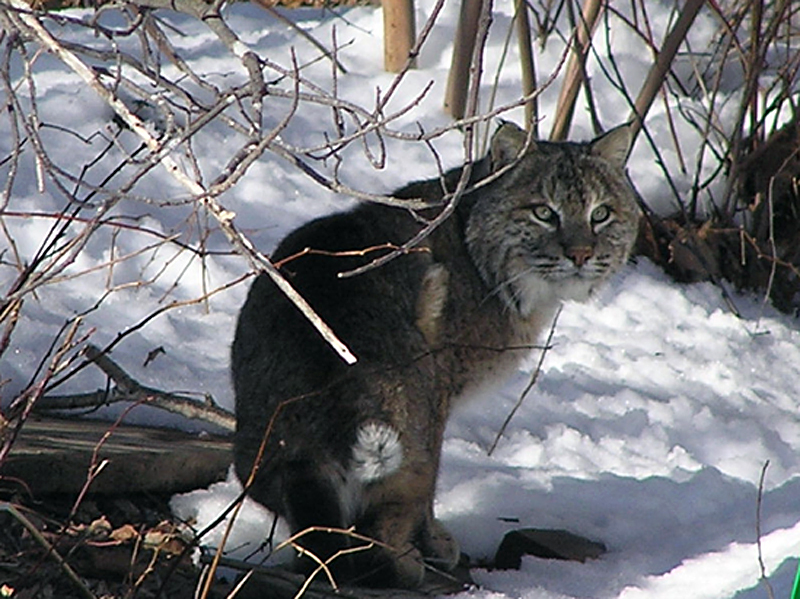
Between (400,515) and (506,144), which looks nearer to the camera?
(400,515)

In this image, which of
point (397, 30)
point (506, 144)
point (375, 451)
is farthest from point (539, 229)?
point (397, 30)

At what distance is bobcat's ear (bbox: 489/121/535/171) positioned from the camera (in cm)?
414

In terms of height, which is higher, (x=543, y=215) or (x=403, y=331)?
(x=543, y=215)

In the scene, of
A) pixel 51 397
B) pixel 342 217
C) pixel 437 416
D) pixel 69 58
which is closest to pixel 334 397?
pixel 437 416

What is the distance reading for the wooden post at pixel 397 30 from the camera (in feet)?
21.5

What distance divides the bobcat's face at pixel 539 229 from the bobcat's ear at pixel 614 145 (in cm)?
11

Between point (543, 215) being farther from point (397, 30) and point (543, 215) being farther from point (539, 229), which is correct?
point (397, 30)

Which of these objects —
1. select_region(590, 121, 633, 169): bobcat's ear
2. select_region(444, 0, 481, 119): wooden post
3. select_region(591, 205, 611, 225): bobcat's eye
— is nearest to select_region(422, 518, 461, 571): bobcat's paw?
select_region(591, 205, 611, 225): bobcat's eye

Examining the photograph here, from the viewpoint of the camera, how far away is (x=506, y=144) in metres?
4.19

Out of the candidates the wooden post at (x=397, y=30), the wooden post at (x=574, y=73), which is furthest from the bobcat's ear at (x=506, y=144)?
the wooden post at (x=397, y=30)

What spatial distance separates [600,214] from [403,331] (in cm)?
105

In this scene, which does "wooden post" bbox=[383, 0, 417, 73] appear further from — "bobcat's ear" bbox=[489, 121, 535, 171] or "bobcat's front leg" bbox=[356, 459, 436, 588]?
"bobcat's front leg" bbox=[356, 459, 436, 588]

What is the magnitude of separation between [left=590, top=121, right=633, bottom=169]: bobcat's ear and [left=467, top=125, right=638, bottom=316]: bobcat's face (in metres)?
0.11

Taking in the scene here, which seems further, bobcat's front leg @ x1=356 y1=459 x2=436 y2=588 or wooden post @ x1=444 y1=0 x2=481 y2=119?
wooden post @ x1=444 y1=0 x2=481 y2=119
